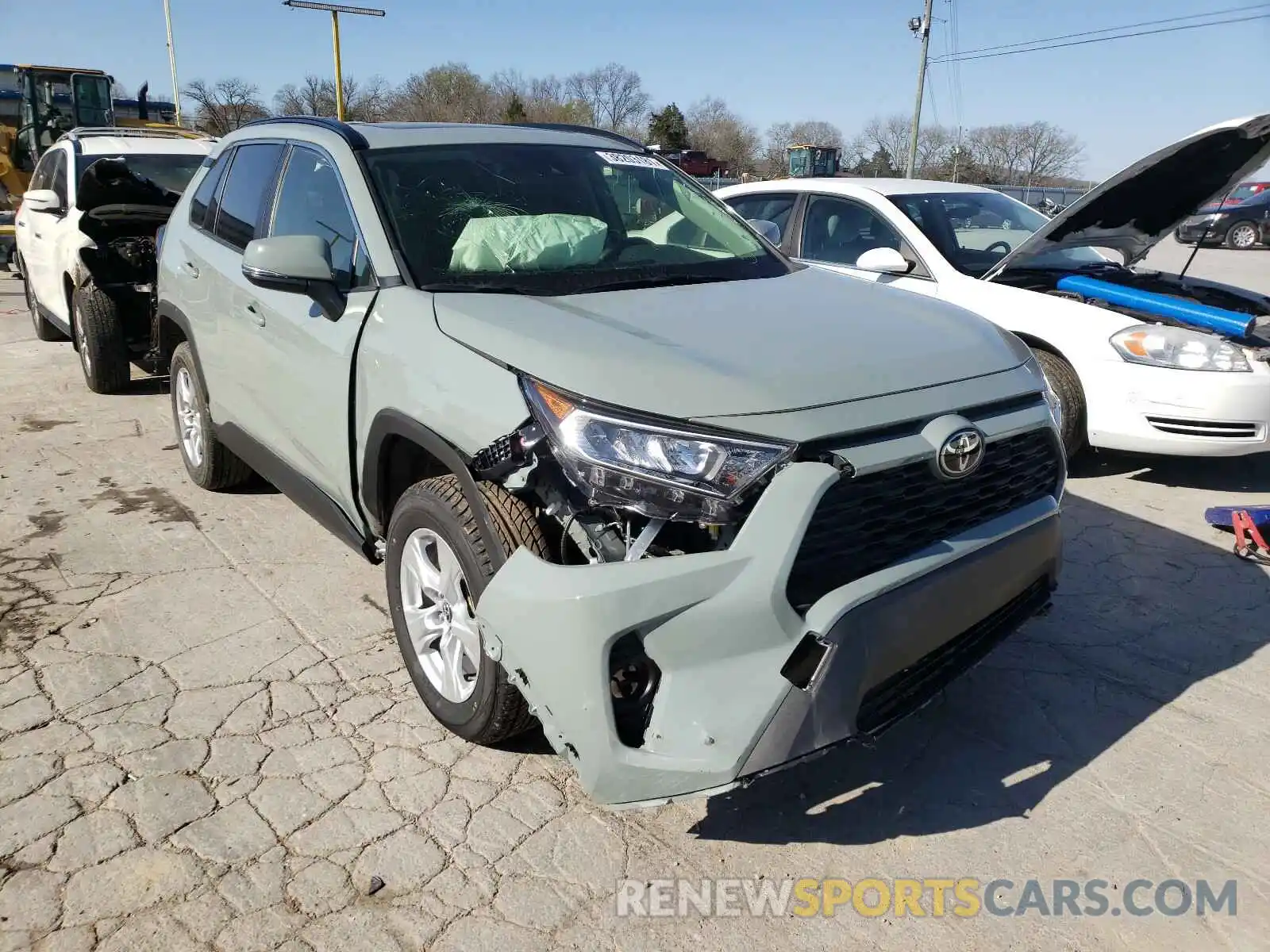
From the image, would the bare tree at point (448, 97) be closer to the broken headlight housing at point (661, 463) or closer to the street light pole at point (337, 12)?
the street light pole at point (337, 12)

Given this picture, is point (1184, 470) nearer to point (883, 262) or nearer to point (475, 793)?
point (883, 262)

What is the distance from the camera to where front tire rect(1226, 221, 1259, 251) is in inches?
939

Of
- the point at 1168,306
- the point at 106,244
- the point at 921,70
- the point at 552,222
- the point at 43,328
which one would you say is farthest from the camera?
the point at 921,70

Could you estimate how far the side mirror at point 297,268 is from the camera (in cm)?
313

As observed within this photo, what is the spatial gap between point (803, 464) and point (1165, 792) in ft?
5.23

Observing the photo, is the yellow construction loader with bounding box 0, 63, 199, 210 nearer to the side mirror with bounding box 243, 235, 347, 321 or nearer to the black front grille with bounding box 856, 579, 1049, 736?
the side mirror with bounding box 243, 235, 347, 321

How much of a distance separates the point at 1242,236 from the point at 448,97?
39279mm

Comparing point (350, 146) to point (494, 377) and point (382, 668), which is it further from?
point (382, 668)

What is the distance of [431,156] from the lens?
143 inches

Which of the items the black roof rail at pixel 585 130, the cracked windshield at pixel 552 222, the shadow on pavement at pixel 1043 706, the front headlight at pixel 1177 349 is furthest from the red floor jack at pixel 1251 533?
the black roof rail at pixel 585 130

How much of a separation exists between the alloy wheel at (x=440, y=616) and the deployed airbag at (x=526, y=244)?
0.94 metres

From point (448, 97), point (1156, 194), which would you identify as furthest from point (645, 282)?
point (448, 97)

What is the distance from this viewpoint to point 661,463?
7.59 feet

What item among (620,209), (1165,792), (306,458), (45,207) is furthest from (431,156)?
(45,207)
